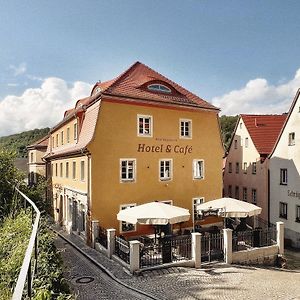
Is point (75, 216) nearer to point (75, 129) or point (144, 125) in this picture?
point (75, 129)

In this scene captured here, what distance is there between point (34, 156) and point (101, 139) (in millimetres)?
21558

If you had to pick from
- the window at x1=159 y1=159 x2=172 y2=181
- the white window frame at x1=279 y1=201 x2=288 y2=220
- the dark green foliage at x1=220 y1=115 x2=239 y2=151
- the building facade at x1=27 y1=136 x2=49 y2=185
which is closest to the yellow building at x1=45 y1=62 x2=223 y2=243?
the window at x1=159 y1=159 x2=172 y2=181

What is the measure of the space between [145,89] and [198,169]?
6992mm

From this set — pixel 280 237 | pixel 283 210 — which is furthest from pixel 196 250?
pixel 283 210

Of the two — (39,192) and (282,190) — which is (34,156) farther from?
(282,190)

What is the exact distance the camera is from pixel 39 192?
1803cm

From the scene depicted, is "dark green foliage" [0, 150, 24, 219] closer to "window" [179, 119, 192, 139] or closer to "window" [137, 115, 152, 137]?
"window" [137, 115, 152, 137]

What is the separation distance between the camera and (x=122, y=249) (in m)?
14.7

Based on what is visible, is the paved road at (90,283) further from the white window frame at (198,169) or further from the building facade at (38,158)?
the building facade at (38,158)

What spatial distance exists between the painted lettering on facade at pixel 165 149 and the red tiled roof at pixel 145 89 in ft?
9.88

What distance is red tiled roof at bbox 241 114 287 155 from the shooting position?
31.4m

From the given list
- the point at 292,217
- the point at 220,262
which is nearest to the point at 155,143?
the point at 220,262

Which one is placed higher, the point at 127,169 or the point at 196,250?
the point at 127,169

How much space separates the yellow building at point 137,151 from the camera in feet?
62.4
